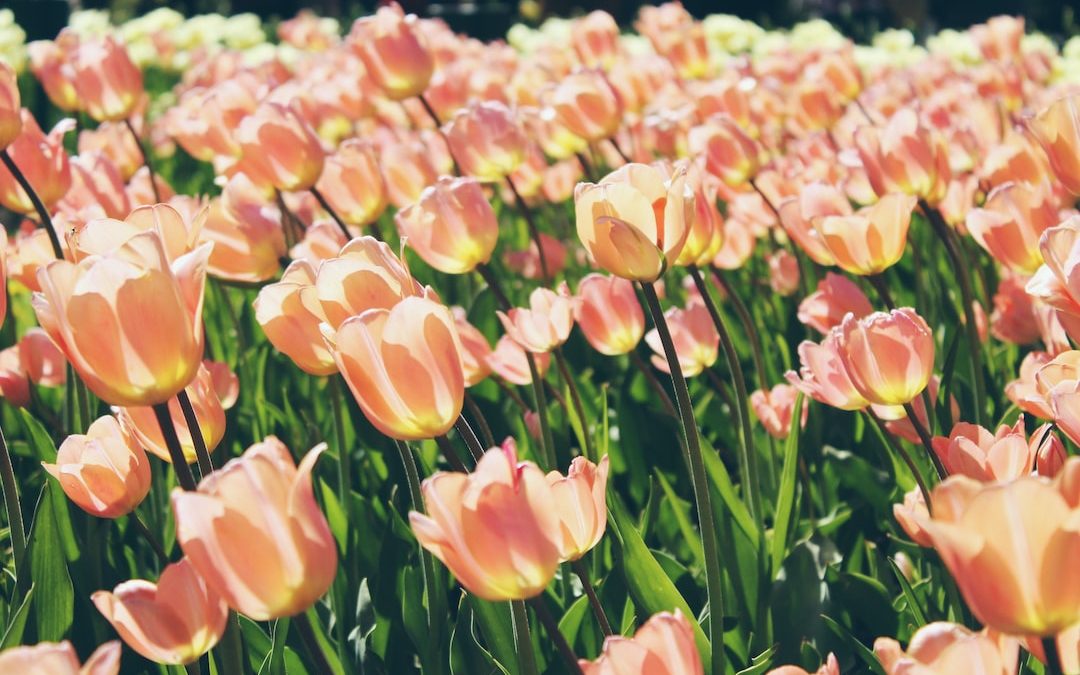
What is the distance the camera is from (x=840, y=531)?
5.89ft

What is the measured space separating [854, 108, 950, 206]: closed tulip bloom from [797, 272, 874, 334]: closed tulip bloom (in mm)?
195

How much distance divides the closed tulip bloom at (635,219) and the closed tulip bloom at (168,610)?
1.56ft

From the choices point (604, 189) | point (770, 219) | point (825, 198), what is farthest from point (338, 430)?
point (770, 219)

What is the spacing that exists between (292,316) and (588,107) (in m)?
1.22

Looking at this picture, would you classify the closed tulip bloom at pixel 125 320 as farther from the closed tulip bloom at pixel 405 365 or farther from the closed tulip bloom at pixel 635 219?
the closed tulip bloom at pixel 635 219

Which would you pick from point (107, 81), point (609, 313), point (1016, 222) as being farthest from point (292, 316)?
point (107, 81)

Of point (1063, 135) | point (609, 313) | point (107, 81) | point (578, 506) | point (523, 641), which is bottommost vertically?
point (107, 81)

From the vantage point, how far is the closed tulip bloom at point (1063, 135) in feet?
4.76

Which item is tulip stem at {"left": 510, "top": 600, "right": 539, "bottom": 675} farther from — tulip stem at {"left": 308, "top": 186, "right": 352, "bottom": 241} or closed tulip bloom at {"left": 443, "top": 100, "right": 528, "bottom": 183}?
closed tulip bloom at {"left": 443, "top": 100, "right": 528, "bottom": 183}

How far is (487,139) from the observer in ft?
6.96

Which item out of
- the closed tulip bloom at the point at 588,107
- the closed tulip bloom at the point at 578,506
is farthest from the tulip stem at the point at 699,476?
the closed tulip bloom at the point at 588,107

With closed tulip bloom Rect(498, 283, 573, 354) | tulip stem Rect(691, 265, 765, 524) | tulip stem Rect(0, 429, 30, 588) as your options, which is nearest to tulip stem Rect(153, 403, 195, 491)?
tulip stem Rect(0, 429, 30, 588)

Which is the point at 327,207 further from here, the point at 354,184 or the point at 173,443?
the point at 173,443

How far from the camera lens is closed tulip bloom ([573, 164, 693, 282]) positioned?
3.64 ft
